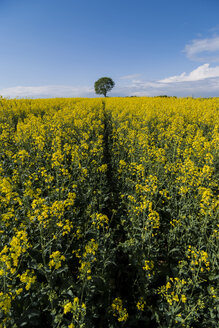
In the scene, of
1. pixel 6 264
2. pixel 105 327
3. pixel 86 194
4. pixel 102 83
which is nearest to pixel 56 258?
pixel 6 264

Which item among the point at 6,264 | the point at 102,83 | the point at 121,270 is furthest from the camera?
the point at 102,83

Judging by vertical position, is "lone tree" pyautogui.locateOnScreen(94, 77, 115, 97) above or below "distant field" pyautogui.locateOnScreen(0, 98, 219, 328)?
above

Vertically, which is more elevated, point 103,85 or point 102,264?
point 103,85

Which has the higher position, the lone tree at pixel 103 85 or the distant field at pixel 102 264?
the lone tree at pixel 103 85

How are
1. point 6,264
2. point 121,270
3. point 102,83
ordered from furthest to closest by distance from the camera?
1. point 102,83
2. point 121,270
3. point 6,264

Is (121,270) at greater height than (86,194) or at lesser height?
lesser

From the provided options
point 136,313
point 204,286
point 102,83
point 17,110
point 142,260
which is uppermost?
point 102,83

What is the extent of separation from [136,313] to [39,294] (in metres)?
1.40

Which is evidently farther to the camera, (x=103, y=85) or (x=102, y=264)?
(x=103, y=85)

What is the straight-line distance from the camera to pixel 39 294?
7.38 feet

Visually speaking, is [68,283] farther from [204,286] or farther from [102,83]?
[102,83]

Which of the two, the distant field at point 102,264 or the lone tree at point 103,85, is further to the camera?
the lone tree at point 103,85

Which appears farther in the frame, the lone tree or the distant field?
the lone tree

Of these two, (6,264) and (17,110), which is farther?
(17,110)
